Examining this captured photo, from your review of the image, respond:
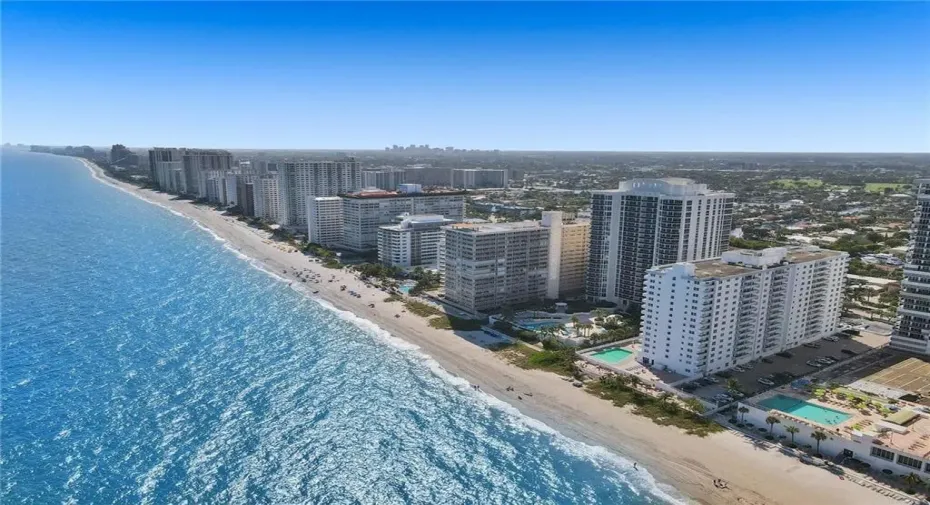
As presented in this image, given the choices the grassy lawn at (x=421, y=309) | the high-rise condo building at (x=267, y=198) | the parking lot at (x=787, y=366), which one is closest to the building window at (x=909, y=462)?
the parking lot at (x=787, y=366)

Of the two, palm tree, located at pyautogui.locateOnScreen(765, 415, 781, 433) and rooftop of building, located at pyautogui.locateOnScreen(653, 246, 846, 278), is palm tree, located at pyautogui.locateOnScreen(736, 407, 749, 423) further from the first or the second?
rooftop of building, located at pyautogui.locateOnScreen(653, 246, 846, 278)

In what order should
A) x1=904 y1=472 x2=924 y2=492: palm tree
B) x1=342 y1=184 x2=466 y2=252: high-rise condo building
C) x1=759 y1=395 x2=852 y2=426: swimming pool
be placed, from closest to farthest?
x1=904 y1=472 x2=924 y2=492: palm tree → x1=759 y1=395 x2=852 y2=426: swimming pool → x1=342 y1=184 x2=466 y2=252: high-rise condo building

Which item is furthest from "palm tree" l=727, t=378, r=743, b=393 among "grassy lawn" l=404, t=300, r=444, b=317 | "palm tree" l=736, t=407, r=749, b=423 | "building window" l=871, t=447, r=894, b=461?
"grassy lawn" l=404, t=300, r=444, b=317

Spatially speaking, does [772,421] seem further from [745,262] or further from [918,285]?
[918,285]

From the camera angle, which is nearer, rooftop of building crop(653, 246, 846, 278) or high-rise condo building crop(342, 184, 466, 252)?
rooftop of building crop(653, 246, 846, 278)

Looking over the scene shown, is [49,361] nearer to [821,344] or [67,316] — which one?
[67,316]

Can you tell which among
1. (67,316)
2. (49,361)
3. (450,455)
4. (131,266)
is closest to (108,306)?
(67,316)

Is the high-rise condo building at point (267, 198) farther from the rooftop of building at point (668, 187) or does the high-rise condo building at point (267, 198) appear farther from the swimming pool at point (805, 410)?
the swimming pool at point (805, 410)
